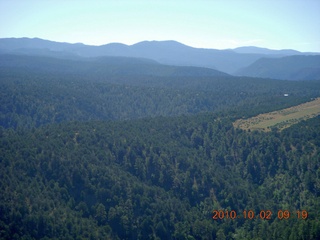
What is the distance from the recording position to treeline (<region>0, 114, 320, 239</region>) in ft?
214

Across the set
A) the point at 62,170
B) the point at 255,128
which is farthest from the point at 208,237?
the point at 255,128

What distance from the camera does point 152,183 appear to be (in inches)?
3501

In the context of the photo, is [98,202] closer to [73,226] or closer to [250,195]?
[73,226]

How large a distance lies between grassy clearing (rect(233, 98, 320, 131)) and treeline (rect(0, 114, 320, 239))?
7.62 meters

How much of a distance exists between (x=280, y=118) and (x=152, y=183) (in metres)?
57.7

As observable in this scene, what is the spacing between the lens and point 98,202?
7562cm

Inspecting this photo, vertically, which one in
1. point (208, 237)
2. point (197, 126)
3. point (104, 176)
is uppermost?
point (197, 126)

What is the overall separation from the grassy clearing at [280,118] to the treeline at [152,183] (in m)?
7.62

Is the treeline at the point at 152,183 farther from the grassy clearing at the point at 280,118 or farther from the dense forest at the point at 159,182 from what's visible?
the grassy clearing at the point at 280,118

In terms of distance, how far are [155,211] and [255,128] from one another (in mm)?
51664
